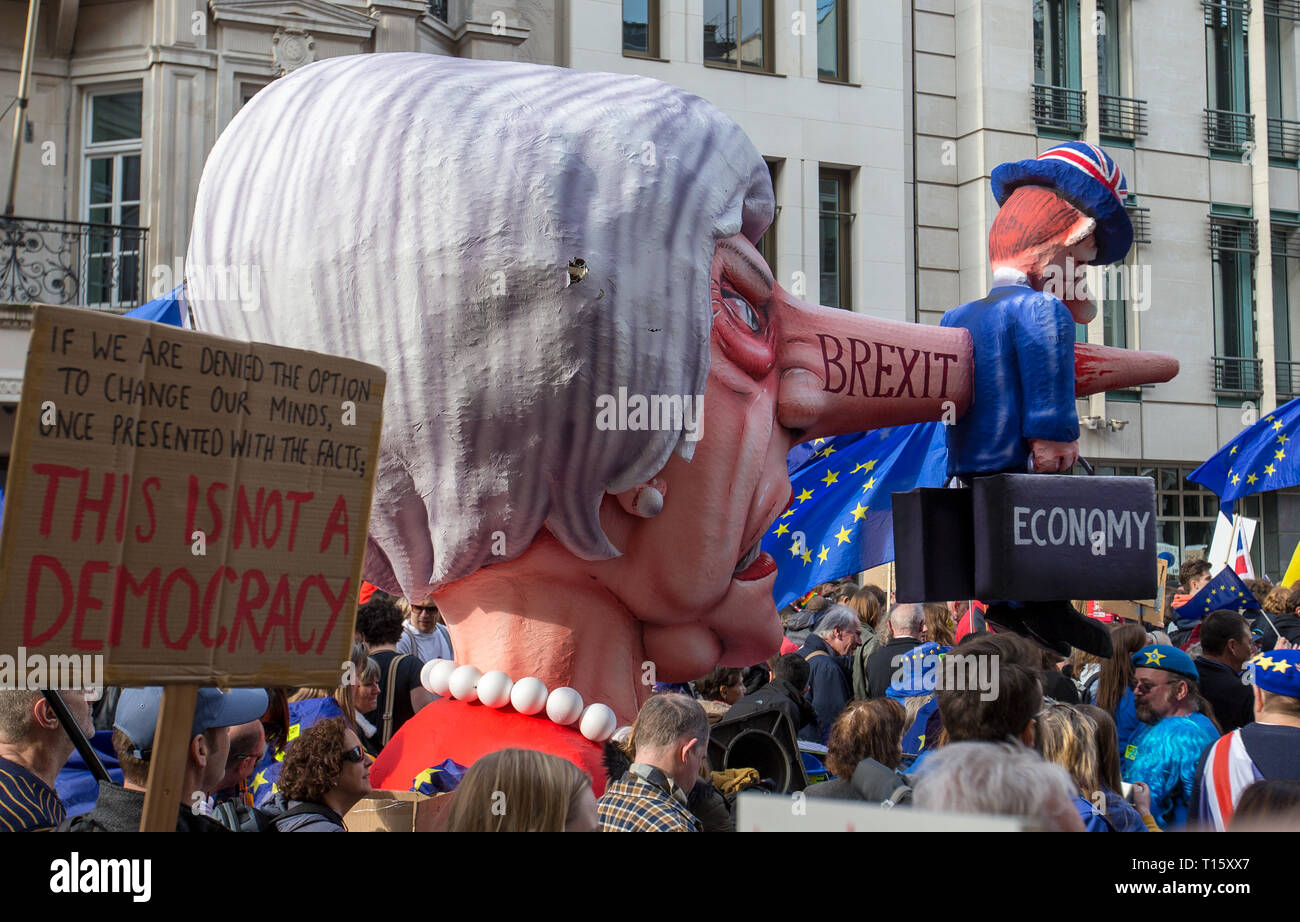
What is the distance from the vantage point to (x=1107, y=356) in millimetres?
4527

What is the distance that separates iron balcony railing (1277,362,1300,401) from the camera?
19.2 meters

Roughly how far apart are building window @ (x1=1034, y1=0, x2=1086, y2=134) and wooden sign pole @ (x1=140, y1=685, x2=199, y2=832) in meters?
16.9

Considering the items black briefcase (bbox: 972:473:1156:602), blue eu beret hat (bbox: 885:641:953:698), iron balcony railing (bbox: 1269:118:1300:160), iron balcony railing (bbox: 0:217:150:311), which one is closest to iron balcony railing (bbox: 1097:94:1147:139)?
iron balcony railing (bbox: 1269:118:1300:160)

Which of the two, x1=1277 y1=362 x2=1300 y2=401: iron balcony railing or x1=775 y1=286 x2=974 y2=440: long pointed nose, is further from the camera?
x1=1277 y1=362 x2=1300 y2=401: iron balcony railing

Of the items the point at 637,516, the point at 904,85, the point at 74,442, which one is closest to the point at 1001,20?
the point at 904,85

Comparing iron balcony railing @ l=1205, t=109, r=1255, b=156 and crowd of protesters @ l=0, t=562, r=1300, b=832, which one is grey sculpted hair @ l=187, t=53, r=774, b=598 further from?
iron balcony railing @ l=1205, t=109, r=1255, b=156

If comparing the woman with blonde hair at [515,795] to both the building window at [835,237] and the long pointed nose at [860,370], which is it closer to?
the long pointed nose at [860,370]

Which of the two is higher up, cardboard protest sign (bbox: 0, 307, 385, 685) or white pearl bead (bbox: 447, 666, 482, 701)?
cardboard protest sign (bbox: 0, 307, 385, 685)

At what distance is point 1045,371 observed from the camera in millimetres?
4242

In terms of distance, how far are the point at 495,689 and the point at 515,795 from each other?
882 mm

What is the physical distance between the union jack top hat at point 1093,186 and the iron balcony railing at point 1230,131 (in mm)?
15622

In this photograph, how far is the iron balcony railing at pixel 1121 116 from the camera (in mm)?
18281

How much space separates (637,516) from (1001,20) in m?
15.5
